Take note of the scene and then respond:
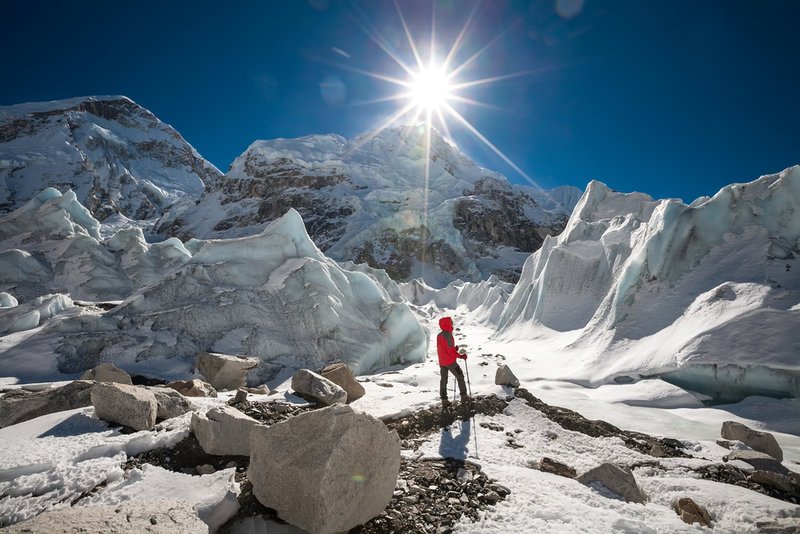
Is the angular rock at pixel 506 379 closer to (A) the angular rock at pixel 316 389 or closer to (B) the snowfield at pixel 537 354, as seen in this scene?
(B) the snowfield at pixel 537 354

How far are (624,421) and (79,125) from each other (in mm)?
146021

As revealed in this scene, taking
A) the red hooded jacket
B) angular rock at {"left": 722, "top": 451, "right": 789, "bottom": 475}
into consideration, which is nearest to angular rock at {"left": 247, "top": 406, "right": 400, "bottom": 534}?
the red hooded jacket

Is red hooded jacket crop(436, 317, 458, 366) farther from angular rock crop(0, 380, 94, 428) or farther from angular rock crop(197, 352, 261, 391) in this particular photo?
angular rock crop(0, 380, 94, 428)

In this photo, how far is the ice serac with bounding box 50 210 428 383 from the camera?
10578 mm

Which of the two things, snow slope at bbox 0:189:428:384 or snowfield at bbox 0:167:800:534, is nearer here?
snowfield at bbox 0:167:800:534

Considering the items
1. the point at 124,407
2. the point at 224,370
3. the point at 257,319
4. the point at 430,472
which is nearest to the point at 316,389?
the point at 124,407

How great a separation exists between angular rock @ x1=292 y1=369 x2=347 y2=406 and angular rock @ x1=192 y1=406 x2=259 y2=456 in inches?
85.0

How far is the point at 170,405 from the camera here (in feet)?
17.0

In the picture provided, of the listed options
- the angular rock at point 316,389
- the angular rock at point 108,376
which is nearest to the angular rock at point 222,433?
the angular rock at point 316,389

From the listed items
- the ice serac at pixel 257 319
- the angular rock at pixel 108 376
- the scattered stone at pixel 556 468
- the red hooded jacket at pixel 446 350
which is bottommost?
the scattered stone at pixel 556 468

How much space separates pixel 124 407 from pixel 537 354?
40.5ft

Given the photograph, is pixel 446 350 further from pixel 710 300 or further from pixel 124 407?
pixel 710 300

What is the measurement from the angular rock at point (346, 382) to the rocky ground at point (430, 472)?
1495 mm

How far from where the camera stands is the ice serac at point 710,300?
7.19 m
